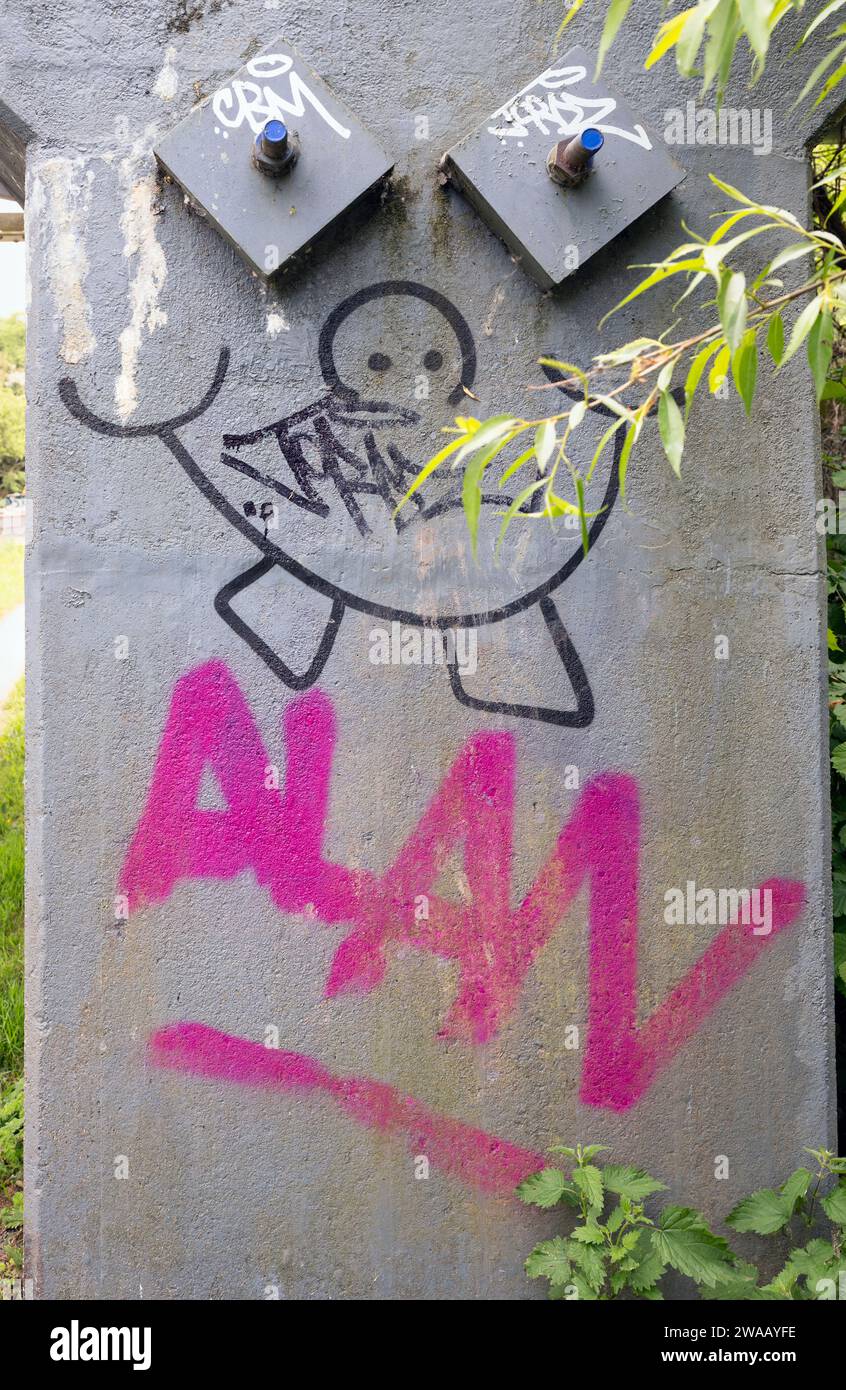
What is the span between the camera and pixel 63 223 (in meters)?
2.67

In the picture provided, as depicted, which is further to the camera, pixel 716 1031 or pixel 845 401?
pixel 845 401

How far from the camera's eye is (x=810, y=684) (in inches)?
110

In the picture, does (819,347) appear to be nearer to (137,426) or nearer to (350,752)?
(350,752)

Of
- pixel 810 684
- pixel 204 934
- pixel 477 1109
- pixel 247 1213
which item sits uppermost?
pixel 810 684

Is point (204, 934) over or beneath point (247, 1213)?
over

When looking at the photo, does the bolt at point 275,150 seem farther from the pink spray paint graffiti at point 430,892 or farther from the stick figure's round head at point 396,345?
the pink spray paint graffiti at point 430,892

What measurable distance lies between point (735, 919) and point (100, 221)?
2.44 meters

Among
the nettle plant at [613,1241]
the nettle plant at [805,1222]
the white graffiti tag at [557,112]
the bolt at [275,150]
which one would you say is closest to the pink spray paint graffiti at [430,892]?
the nettle plant at [613,1241]

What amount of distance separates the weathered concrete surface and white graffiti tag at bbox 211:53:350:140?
11 cm

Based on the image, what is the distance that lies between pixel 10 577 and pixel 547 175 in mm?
14521

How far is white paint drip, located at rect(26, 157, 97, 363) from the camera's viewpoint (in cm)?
266

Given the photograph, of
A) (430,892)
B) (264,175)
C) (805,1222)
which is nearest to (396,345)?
(264,175)

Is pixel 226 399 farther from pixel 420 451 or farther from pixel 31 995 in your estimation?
pixel 31 995
